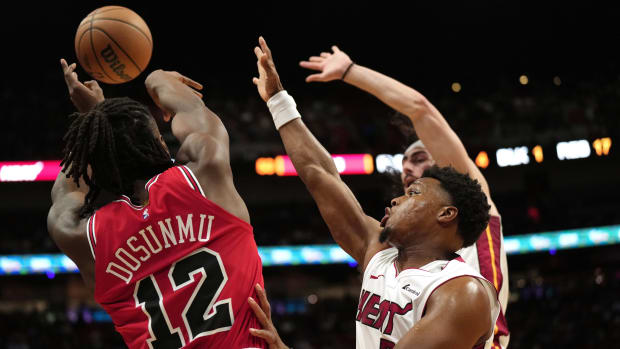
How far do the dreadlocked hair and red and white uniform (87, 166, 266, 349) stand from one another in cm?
16

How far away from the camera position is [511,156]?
57.7ft

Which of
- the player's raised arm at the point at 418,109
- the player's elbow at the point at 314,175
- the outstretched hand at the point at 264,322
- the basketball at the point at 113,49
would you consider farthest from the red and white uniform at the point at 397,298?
the basketball at the point at 113,49

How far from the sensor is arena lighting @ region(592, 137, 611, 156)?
56.7 feet

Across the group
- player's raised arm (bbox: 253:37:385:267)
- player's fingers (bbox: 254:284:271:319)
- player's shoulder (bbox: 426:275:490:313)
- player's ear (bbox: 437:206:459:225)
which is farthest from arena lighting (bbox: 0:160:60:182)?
player's shoulder (bbox: 426:275:490:313)

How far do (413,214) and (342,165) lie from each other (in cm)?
1372

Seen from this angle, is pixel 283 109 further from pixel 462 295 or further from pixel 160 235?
pixel 462 295

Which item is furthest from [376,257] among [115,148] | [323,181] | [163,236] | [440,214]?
[115,148]

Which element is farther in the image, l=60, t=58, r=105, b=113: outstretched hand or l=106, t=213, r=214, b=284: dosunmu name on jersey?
l=60, t=58, r=105, b=113: outstretched hand

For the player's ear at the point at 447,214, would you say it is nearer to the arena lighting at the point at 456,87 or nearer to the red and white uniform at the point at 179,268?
the red and white uniform at the point at 179,268

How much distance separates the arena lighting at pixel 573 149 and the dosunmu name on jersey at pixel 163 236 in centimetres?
1619

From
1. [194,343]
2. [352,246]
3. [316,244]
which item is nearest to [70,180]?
[194,343]

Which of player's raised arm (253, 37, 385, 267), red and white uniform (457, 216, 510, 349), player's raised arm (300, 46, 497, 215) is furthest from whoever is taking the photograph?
player's raised arm (300, 46, 497, 215)

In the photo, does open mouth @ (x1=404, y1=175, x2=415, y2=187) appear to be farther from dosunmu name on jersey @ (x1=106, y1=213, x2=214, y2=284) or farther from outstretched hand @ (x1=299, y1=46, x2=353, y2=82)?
dosunmu name on jersey @ (x1=106, y1=213, x2=214, y2=284)

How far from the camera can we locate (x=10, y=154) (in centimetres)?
1584
